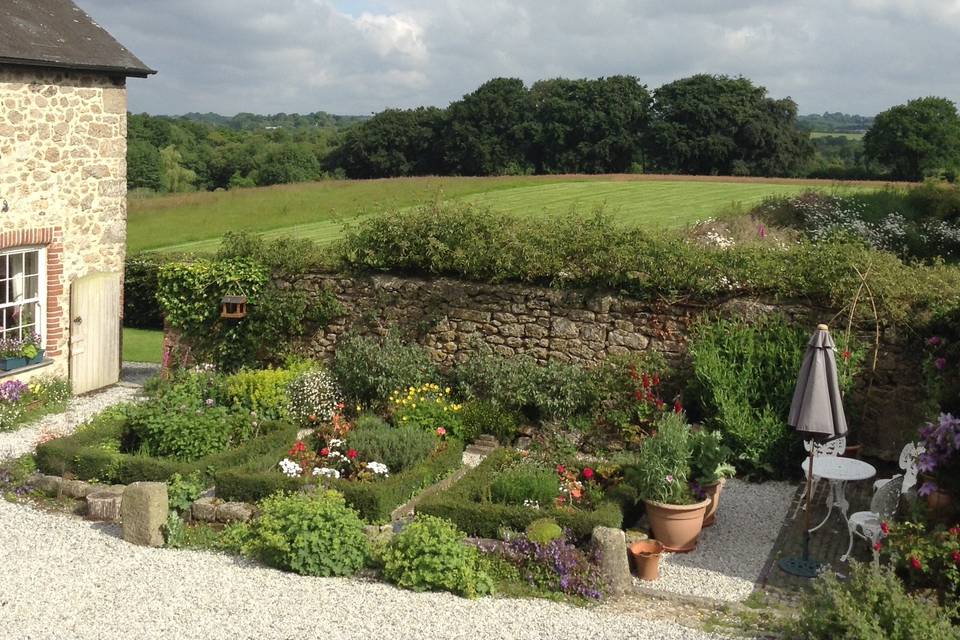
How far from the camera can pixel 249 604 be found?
7.15 meters

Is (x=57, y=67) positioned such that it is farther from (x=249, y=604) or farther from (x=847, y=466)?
(x=847, y=466)

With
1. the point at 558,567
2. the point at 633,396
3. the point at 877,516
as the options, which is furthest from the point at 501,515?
the point at 633,396

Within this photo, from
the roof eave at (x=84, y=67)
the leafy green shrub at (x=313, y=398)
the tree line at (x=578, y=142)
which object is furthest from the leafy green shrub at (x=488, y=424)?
the tree line at (x=578, y=142)

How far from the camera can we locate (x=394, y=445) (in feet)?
32.8

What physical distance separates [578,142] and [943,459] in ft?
138

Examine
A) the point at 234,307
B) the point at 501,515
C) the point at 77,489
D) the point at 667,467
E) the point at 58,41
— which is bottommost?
the point at 77,489

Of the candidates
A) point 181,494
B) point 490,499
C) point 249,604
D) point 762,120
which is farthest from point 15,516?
point 762,120

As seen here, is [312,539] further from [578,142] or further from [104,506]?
[578,142]

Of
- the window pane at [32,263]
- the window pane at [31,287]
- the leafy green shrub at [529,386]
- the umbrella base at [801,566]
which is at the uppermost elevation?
the window pane at [32,263]

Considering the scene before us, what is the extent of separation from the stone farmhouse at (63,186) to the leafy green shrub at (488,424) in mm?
6184

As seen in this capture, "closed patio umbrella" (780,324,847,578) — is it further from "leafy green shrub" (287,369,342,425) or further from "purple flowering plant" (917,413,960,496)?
"leafy green shrub" (287,369,342,425)

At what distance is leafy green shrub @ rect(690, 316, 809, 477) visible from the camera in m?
10.5

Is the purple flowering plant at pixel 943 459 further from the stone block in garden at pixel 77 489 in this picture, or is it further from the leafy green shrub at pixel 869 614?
the stone block in garden at pixel 77 489

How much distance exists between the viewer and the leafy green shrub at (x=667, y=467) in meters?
8.55
